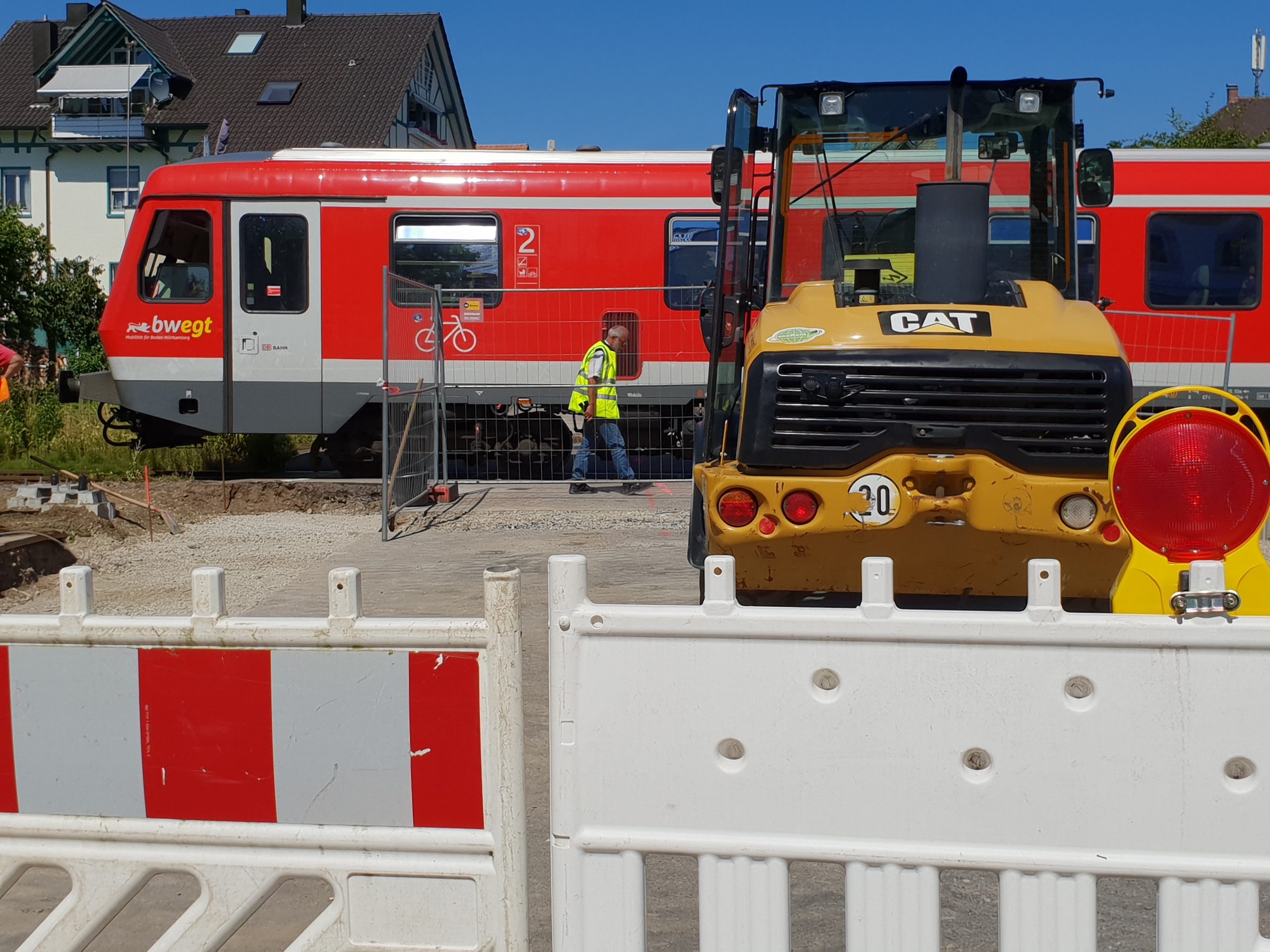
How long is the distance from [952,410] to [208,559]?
7.05 meters

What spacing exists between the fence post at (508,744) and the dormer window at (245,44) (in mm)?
44950

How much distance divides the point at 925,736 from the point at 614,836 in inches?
28.0

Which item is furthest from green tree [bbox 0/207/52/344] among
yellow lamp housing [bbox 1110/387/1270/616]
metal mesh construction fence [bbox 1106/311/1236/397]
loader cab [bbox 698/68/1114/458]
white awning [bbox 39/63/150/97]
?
yellow lamp housing [bbox 1110/387/1270/616]

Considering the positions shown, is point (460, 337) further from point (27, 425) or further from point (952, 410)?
point (952, 410)

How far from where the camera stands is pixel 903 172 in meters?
6.49

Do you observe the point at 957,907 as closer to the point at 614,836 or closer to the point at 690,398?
the point at 614,836

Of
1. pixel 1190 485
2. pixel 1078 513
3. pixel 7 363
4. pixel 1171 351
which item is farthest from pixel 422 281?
pixel 1190 485

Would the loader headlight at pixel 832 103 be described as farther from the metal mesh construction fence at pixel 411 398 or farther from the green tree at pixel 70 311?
the green tree at pixel 70 311

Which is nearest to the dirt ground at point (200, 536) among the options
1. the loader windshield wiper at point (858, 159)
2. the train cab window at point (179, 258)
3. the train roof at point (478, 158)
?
the train cab window at point (179, 258)

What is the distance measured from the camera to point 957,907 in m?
3.92

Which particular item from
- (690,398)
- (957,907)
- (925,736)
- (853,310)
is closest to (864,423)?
(853,310)

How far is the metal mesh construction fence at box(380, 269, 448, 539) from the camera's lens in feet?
37.3

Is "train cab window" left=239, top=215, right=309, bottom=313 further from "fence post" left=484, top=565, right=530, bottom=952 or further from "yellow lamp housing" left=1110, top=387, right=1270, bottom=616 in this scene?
"fence post" left=484, top=565, right=530, bottom=952

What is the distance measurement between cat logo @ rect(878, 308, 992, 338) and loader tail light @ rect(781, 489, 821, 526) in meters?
0.80
